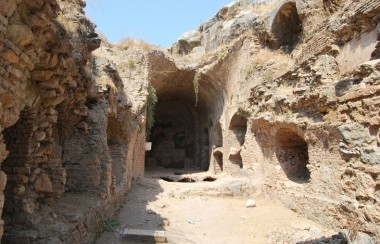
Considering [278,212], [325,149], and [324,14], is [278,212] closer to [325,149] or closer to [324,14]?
[325,149]

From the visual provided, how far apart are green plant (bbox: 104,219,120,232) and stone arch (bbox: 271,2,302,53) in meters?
10.7

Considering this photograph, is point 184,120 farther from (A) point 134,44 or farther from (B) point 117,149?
(B) point 117,149

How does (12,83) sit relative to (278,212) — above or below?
above

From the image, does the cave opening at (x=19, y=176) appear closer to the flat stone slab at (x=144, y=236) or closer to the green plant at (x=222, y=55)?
the flat stone slab at (x=144, y=236)

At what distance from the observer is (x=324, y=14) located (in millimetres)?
11086

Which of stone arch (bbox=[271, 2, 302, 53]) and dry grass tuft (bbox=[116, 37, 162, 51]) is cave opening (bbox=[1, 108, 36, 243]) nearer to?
dry grass tuft (bbox=[116, 37, 162, 51])

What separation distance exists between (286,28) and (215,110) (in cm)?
531

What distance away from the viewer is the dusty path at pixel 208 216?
671cm

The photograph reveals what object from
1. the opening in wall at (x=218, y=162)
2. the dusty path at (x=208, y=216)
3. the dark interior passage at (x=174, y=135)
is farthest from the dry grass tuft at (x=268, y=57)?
the dark interior passage at (x=174, y=135)

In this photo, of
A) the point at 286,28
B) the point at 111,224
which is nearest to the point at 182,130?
the point at 286,28

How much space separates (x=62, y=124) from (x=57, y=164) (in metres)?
1.13

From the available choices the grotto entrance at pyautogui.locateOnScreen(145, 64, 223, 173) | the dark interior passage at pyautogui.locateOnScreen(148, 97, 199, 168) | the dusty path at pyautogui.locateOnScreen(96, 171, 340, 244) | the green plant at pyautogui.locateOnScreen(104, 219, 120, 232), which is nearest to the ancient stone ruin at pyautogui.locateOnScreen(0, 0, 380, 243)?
the green plant at pyautogui.locateOnScreen(104, 219, 120, 232)

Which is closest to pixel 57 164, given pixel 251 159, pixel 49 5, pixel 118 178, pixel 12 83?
pixel 12 83

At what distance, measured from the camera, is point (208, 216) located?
Answer: 8.44 m
